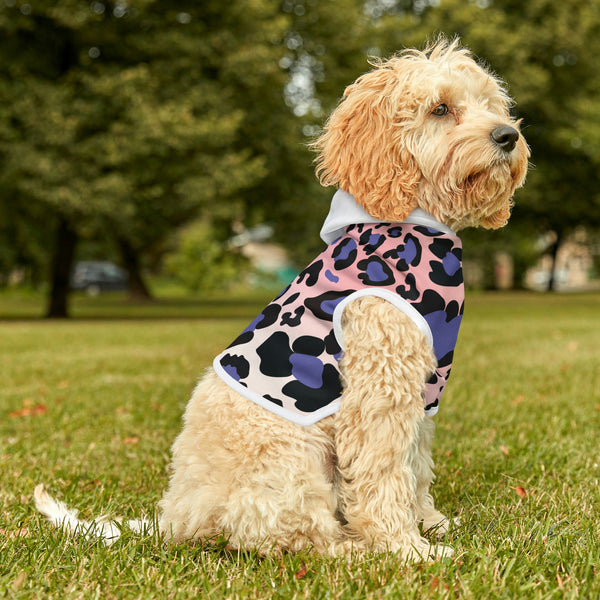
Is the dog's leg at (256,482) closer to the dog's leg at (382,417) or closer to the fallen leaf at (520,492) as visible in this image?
the dog's leg at (382,417)

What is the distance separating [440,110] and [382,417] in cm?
139

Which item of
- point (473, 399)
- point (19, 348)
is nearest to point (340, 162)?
point (473, 399)

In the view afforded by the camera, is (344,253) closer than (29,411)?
Yes

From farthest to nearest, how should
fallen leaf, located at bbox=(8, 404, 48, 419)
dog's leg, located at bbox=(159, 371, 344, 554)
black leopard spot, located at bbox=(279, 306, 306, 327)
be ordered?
fallen leaf, located at bbox=(8, 404, 48, 419) < black leopard spot, located at bbox=(279, 306, 306, 327) < dog's leg, located at bbox=(159, 371, 344, 554)

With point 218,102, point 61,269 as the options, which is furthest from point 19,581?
point 61,269

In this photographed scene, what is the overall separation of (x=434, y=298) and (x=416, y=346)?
225 mm

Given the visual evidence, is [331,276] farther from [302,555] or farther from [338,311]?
[302,555]

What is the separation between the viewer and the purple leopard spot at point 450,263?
299cm

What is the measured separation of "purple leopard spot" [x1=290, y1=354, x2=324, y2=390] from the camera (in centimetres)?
294

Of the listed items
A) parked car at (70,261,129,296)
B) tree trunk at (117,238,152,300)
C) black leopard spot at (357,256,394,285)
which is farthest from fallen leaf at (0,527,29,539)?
parked car at (70,261,129,296)

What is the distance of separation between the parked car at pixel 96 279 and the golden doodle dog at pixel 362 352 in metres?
47.5

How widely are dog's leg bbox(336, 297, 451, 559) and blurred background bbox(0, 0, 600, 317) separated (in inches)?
579

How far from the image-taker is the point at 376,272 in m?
2.91

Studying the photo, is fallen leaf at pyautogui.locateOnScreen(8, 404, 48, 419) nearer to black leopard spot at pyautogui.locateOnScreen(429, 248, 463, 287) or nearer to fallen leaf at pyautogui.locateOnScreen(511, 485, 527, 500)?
fallen leaf at pyautogui.locateOnScreen(511, 485, 527, 500)
